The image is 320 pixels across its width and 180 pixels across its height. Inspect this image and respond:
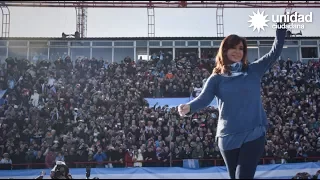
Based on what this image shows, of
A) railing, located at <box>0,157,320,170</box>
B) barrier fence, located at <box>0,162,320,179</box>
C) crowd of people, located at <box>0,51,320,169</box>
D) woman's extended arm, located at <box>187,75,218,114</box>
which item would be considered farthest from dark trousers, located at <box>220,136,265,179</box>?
railing, located at <box>0,157,320,170</box>

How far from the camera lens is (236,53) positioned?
2822mm

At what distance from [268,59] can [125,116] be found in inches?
496

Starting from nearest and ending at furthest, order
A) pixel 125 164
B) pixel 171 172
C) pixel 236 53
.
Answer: pixel 236 53
pixel 171 172
pixel 125 164

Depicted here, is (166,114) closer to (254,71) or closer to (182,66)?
(182,66)

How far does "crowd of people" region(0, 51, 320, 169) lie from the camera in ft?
42.4

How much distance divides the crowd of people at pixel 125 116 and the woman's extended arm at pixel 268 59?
8899 millimetres

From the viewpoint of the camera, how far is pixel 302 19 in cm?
2406

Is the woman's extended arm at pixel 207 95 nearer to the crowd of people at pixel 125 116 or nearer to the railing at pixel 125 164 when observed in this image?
the crowd of people at pixel 125 116

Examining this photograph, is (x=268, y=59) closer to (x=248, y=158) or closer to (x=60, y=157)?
(x=248, y=158)

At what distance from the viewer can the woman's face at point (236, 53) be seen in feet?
9.23

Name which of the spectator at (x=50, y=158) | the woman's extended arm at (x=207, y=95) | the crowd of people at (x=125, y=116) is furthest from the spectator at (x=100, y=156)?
Answer: the woman's extended arm at (x=207, y=95)

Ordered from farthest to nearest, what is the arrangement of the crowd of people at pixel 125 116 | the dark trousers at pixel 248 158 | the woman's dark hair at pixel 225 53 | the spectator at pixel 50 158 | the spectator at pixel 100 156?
the crowd of people at pixel 125 116, the spectator at pixel 100 156, the spectator at pixel 50 158, the woman's dark hair at pixel 225 53, the dark trousers at pixel 248 158

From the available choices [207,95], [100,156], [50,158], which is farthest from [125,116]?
[207,95]

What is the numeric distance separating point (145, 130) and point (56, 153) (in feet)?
11.2
